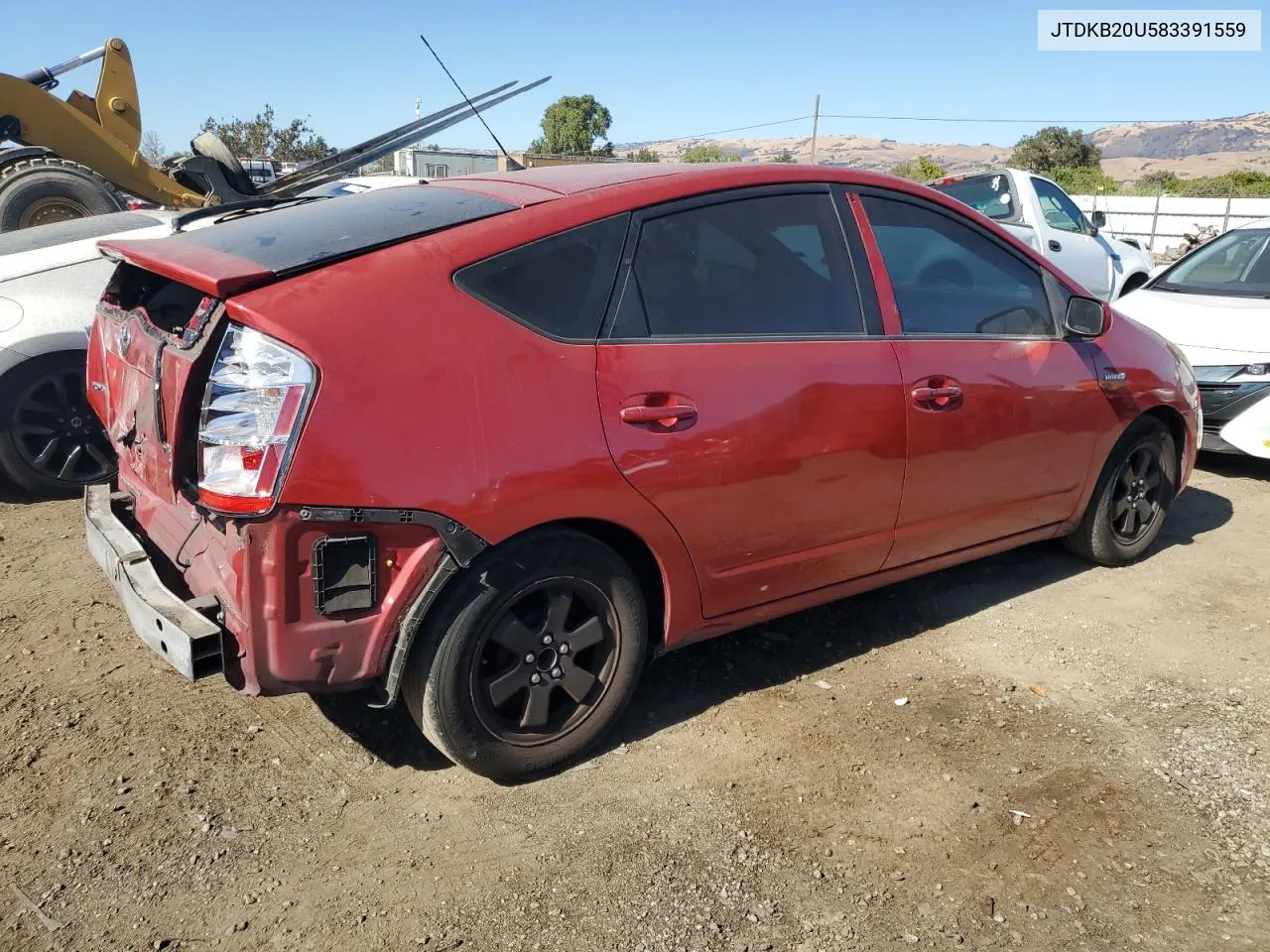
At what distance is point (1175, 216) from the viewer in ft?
84.7

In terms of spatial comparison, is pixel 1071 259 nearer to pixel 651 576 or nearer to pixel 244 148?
pixel 651 576

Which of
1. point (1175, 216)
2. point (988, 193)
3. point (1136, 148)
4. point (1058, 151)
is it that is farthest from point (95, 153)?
point (1136, 148)

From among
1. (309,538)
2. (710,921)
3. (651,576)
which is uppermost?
(309,538)

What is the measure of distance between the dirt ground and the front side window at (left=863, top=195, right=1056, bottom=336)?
1262 mm

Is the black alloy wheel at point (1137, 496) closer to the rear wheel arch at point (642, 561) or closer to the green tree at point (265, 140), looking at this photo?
the rear wheel arch at point (642, 561)

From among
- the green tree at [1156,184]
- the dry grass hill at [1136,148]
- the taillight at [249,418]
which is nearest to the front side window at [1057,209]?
the taillight at [249,418]

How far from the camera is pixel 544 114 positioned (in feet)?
254

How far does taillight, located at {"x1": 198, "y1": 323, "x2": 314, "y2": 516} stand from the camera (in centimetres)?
240

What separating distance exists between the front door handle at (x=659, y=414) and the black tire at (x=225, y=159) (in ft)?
16.0

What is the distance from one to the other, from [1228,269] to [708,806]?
6.49 m

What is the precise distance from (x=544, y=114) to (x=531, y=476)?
263 feet

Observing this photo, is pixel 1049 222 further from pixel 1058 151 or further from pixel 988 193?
pixel 1058 151

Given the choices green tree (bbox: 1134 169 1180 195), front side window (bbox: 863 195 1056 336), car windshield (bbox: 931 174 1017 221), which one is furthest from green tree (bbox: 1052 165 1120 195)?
front side window (bbox: 863 195 1056 336)

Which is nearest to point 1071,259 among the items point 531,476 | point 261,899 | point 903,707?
point 903,707
